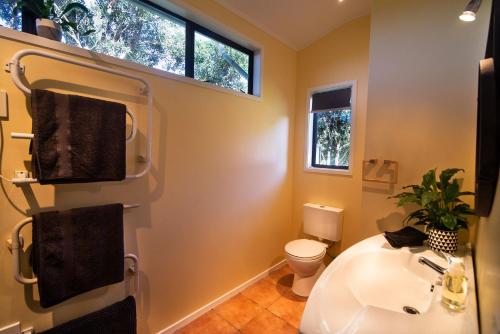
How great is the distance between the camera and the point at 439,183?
1.37 m

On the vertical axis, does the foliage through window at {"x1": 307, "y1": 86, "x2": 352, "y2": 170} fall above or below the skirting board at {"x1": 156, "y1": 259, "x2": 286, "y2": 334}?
above

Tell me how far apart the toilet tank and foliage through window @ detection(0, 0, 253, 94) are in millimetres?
1513

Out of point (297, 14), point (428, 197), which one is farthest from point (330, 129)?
point (428, 197)

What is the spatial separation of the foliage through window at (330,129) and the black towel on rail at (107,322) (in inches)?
85.1

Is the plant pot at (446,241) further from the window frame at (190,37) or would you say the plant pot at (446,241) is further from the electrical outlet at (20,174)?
the electrical outlet at (20,174)

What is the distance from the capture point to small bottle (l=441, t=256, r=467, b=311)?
798 millimetres

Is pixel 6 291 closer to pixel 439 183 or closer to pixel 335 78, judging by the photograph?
pixel 439 183

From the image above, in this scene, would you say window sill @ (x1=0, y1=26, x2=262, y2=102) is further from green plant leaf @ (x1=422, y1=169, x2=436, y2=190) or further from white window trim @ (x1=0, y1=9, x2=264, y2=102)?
green plant leaf @ (x1=422, y1=169, x2=436, y2=190)

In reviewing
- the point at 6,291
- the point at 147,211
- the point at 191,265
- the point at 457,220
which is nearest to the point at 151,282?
the point at 191,265

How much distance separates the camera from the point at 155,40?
1666 millimetres

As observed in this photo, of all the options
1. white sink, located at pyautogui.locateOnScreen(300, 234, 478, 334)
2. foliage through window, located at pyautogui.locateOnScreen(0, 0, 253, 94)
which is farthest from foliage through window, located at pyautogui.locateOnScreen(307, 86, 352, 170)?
white sink, located at pyautogui.locateOnScreen(300, 234, 478, 334)

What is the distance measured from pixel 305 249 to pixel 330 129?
1.33 metres

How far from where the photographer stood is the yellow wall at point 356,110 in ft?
7.32

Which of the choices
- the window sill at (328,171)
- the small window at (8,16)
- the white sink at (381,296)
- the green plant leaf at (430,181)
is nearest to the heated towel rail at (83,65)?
the small window at (8,16)
